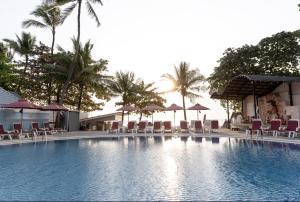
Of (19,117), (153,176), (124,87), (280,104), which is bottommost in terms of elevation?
(153,176)

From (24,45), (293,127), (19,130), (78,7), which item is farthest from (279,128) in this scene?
(24,45)

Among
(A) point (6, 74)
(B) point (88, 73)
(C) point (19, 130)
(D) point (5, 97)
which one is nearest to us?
(C) point (19, 130)

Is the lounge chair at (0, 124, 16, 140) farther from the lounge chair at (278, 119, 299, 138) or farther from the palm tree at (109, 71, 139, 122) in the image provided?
the lounge chair at (278, 119, 299, 138)

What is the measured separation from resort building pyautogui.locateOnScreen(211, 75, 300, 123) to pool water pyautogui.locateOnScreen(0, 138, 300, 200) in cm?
909

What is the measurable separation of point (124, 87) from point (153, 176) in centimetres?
2189

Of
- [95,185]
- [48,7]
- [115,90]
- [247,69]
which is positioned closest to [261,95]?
[247,69]

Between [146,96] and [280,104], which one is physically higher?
[146,96]

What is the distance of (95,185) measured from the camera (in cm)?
625

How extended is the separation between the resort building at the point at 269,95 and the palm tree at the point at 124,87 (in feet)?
27.4

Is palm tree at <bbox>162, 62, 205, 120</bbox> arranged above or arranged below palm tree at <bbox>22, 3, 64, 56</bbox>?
below

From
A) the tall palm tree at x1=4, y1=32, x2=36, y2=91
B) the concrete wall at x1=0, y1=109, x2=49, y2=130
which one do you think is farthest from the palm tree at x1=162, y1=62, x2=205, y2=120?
the tall palm tree at x1=4, y1=32, x2=36, y2=91

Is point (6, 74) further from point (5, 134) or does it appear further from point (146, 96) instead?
point (146, 96)

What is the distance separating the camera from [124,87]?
28.6 m

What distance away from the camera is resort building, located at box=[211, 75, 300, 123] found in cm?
1875
